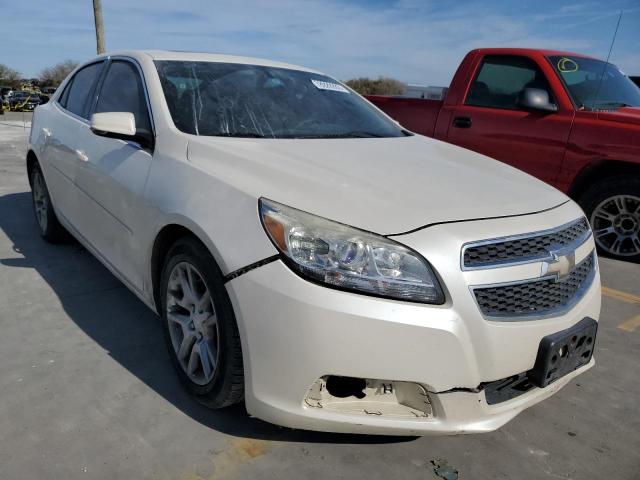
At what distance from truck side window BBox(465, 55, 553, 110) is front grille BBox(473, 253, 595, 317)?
11.4 ft

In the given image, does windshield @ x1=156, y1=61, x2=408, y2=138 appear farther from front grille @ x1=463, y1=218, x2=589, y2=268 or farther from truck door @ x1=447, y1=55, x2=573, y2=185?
truck door @ x1=447, y1=55, x2=573, y2=185

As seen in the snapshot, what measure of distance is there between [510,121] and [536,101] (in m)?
0.33

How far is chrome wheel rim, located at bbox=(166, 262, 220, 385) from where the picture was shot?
2.32 metres

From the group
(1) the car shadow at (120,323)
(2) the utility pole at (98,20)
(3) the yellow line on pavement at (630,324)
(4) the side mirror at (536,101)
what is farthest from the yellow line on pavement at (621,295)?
(2) the utility pole at (98,20)

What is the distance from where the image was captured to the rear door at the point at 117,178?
9.05 ft

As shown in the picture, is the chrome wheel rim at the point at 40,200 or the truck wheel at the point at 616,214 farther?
the truck wheel at the point at 616,214

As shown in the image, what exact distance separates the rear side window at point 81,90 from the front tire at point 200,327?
1.88 m

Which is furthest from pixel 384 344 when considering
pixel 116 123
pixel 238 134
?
pixel 116 123

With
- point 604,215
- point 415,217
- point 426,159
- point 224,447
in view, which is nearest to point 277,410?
point 224,447

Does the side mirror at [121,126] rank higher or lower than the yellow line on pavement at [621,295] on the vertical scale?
higher

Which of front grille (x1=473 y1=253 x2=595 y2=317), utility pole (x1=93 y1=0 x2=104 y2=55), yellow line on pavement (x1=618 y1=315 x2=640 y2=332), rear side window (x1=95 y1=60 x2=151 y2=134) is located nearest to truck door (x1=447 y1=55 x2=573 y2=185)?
yellow line on pavement (x1=618 y1=315 x2=640 y2=332)

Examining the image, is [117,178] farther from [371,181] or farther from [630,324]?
[630,324]

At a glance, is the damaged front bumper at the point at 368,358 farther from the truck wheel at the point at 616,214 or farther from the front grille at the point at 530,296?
the truck wheel at the point at 616,214

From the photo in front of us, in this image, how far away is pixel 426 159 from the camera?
9.21ft
